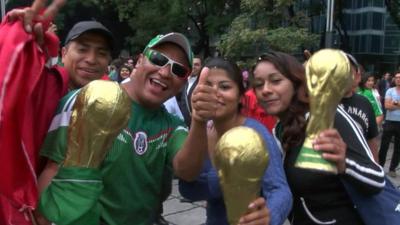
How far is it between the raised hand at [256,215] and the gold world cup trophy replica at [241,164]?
0.02 meters

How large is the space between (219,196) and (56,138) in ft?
2.35

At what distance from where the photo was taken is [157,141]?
184 centimetres

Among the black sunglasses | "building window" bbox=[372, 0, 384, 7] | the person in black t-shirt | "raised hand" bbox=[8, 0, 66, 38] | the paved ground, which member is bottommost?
the paved ground

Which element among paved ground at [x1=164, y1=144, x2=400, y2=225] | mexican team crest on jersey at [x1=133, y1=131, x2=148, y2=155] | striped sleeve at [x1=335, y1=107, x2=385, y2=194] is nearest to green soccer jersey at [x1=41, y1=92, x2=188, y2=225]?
mexican team crest on jersey at [x1=133, y1=131, x2=148, y2=155]

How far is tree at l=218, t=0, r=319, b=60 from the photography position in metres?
11.9

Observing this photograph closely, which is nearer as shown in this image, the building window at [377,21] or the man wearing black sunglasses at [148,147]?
the man wearing black sunglasses at [148,147]

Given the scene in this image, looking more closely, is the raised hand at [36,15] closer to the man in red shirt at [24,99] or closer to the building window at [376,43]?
the man in red shirt at [24,99]

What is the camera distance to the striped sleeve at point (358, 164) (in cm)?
157

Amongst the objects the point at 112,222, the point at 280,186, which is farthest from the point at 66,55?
the point at 280,186

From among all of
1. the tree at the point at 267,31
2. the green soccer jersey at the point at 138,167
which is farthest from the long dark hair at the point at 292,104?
the tree at the point at 267,31

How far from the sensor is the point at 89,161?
1.25 metres

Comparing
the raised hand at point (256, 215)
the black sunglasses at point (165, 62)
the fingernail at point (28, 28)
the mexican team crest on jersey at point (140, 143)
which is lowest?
the raised hand at point (256, 215)

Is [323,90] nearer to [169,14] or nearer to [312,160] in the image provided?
[312,160]

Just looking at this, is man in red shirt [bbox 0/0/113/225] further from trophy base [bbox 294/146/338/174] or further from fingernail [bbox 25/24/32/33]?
trophy base [bbox 294/146/338/174]
